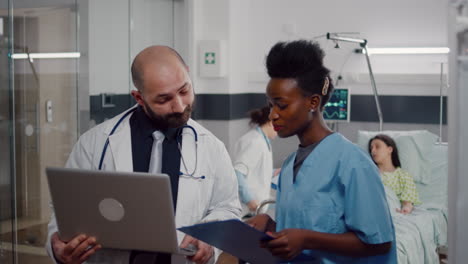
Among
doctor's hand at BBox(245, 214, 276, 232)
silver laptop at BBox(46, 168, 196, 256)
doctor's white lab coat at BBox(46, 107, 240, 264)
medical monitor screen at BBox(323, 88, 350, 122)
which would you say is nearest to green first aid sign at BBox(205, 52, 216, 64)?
medical monitor screen at BBox(323, 88, 350, 122)

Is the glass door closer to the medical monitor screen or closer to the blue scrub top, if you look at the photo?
the medical monitor screen

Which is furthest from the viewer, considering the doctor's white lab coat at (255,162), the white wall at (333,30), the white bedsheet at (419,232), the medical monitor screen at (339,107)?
the white wall at (333,30)

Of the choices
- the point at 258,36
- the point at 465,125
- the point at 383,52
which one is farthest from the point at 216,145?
the point at 258,36

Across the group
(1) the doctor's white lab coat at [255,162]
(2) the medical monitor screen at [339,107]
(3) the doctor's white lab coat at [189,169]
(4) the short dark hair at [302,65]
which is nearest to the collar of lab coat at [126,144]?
(3) the doctor's white lab coat at [189,169]

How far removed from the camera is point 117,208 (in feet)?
5.47

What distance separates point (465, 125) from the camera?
115cm

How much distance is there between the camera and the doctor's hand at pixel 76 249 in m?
1.74

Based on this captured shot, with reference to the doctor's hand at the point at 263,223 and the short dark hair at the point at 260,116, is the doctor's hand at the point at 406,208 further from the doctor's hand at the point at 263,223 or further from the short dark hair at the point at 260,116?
the doctor's hand at the point at 263,223

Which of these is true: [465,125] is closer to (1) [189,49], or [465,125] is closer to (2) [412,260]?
(2) [412,260]

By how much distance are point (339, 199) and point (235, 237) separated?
314 mm

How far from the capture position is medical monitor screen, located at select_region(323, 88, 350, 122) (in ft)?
17.4

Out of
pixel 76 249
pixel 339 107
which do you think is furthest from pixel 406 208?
pixel 76 249

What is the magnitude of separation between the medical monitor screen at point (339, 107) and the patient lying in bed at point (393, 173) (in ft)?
2.23

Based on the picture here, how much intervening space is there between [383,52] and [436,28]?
493 mm
